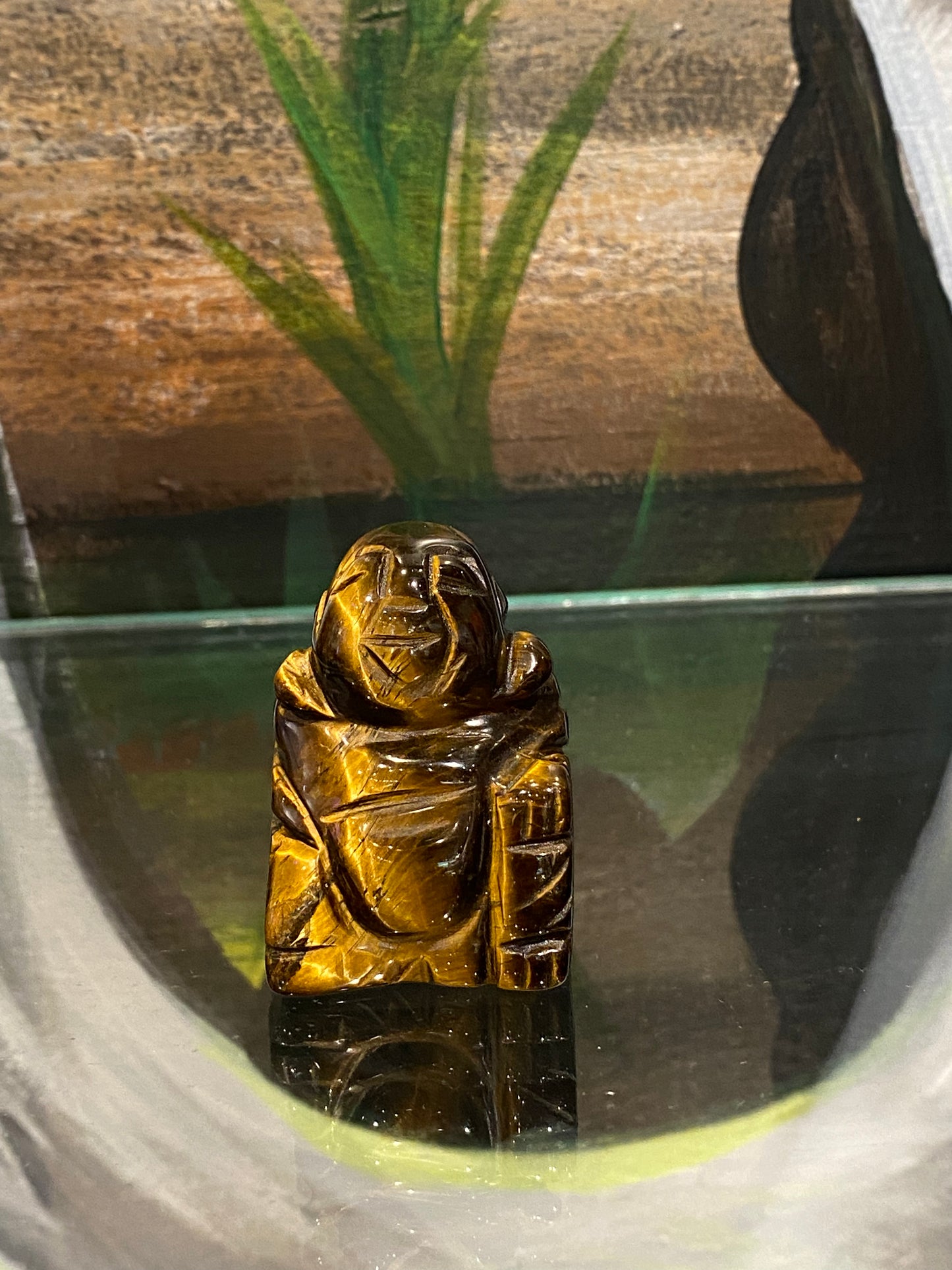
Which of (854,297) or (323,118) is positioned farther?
(854,297)

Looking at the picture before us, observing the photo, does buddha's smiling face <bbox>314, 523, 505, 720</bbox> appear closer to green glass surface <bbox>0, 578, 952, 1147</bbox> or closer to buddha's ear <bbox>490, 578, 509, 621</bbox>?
buddha's ear <bbox>490, 578, 509, 621</bbox>

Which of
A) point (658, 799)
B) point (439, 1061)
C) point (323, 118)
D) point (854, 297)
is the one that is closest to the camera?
point (439, 1061)

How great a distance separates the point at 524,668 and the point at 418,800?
0.13m

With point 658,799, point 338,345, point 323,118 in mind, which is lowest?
point 658,799

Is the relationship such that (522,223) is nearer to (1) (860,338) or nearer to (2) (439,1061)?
(1) (860,338)

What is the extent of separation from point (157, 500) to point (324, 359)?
0.38 m

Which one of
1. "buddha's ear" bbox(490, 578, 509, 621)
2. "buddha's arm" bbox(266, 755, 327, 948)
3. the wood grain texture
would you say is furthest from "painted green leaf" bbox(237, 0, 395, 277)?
"buddha's arm" bbox(266, 755, 327, 948)

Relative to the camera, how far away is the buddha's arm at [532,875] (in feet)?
2.89

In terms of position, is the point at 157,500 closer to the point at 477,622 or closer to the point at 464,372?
the point at 464,372

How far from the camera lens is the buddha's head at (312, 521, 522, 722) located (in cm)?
87

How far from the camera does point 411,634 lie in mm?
862

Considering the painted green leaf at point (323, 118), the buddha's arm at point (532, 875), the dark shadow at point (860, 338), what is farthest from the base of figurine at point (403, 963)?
the painted green leaf at point (323, 118)

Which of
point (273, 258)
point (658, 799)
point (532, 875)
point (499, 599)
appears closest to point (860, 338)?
point (273, 258)

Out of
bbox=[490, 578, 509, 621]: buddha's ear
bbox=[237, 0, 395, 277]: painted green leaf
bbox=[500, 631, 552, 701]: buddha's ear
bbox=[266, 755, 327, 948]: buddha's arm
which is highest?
bbox=[237, 0, 395, 277]: painted green leaf
